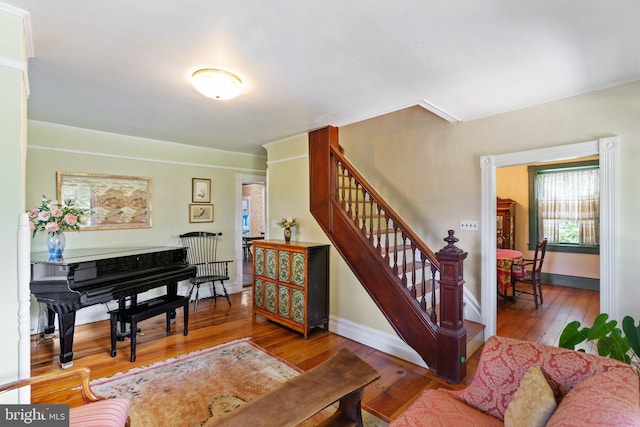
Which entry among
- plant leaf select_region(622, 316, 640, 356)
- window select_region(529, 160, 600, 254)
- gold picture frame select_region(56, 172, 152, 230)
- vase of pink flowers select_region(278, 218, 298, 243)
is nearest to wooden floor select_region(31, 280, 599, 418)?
vase of pink flowers select_region(278, 218, 298, 243)

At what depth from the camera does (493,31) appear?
1.82 meters

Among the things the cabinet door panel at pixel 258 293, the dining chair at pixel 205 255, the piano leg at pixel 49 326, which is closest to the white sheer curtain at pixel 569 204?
the cabinet door panel at pixel 258 293

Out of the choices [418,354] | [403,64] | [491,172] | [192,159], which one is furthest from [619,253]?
[192,159]

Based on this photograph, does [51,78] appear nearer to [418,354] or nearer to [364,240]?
[364,240]

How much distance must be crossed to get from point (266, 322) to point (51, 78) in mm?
A: 3400

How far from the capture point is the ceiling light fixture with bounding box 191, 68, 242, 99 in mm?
2309

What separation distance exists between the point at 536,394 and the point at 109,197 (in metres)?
4.94

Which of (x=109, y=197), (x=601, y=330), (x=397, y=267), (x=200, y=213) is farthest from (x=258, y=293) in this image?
(x=601, y=330)

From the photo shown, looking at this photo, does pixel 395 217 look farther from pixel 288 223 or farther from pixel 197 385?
pixel 197 385

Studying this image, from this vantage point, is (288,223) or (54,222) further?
(288,223)

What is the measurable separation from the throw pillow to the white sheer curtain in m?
→ 5.96

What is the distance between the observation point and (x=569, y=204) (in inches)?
235

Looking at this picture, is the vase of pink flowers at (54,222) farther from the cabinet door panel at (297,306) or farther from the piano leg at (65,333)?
the cabinet door panel at (297,306)

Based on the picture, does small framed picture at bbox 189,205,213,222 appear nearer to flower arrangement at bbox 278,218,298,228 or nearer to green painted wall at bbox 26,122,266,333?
green painted wall at bbox 26,122,266,333
